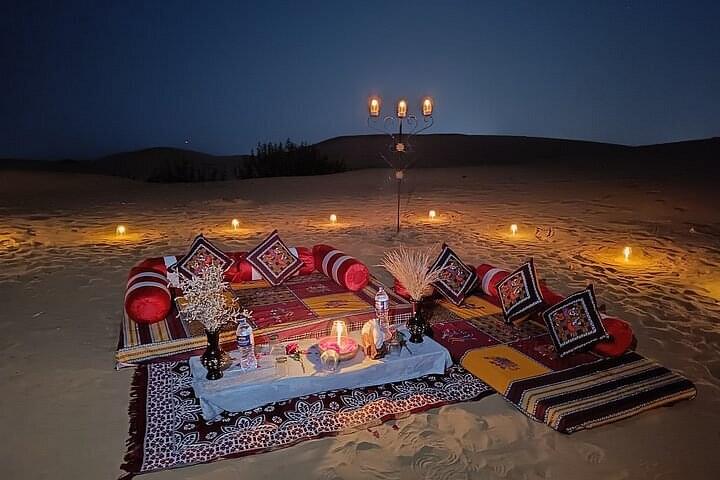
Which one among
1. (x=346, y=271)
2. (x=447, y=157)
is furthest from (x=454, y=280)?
(x=447, y=157)

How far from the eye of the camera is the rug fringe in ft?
8.52

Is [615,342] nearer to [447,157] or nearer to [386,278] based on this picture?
[386,278]

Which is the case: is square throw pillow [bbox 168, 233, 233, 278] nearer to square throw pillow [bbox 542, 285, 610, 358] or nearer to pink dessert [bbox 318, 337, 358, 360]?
pink dessert [bbox 318, 337, 358, 360]

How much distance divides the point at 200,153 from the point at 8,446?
44.8 meters

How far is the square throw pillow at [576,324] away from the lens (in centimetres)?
361

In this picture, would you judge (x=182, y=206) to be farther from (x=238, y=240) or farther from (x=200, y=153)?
(x=200, y=153)

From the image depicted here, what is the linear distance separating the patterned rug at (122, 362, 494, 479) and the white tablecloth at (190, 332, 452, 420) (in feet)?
0.19

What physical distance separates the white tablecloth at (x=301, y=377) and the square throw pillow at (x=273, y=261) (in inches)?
73.0

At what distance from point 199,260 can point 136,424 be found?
2.32 meters

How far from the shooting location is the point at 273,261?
17.5 feet

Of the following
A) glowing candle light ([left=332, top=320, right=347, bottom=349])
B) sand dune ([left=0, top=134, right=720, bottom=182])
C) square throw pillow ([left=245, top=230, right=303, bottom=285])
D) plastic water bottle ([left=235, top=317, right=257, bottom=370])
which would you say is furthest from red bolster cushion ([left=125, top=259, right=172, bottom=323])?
sand dune ([left=0, top=134, right=720, bottom=182])

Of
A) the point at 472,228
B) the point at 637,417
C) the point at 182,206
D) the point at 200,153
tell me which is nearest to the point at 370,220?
the point at 472,228

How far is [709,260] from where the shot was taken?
6.34 meters

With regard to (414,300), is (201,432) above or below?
below
